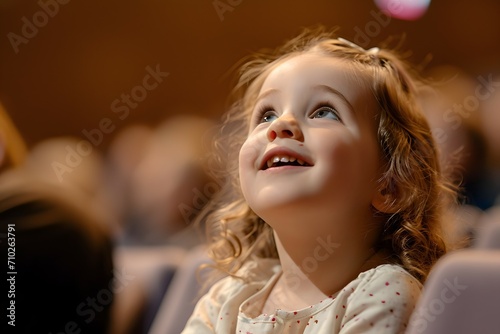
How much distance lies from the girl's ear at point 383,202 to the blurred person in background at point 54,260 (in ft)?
1.89

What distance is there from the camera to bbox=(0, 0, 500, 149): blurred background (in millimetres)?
4109

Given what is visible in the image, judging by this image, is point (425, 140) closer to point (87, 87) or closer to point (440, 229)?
point (440, 229)

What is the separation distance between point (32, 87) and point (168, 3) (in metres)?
1.03

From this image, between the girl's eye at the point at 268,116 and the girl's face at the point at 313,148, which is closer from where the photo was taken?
the girl's face at the point at 313,148

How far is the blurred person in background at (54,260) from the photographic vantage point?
1169 mm

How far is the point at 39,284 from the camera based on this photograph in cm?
118

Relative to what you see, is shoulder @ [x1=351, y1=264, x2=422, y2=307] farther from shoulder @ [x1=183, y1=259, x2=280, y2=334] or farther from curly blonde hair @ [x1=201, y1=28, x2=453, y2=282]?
shoulder @ [x1=183, y1=259, x2=280, y2=334]

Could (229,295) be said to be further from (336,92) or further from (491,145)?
(491,145)

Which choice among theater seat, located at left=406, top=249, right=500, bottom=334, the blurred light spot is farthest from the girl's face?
the blurred light spot

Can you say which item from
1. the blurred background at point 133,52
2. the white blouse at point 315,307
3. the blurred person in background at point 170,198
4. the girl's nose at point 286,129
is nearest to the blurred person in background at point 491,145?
the blurred person in background at point 170,198

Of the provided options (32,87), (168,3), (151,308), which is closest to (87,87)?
(32,87)

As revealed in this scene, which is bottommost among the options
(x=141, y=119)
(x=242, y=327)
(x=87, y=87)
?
(x=141, y=119)

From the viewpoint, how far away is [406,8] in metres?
3.85

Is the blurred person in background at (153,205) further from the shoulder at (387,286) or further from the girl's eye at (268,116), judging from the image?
the shoulder at (387,286)
